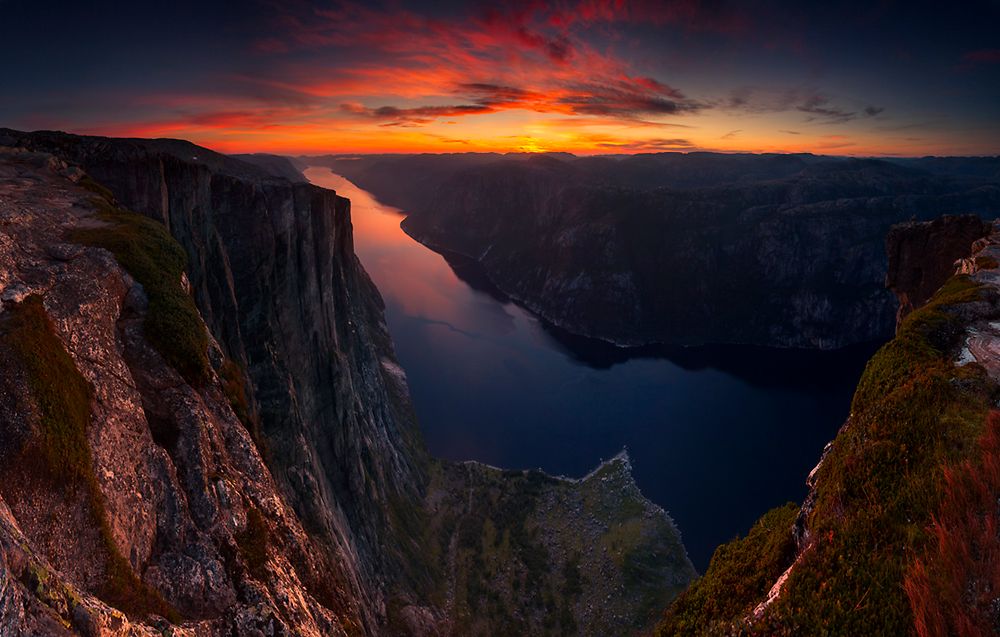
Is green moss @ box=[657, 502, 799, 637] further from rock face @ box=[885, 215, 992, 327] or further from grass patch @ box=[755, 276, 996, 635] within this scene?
rock face @ box=[885, 215, 992, 327]

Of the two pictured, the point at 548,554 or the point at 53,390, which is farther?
the point at 548,554

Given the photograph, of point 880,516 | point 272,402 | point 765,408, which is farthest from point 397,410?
point 765,408

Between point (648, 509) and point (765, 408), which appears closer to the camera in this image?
point (648, 509)

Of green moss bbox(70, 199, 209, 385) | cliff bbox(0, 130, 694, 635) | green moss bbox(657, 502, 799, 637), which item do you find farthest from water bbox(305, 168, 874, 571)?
green moss bbox(70, 199, 209, 385)

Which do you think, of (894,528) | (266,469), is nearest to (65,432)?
(266,469)

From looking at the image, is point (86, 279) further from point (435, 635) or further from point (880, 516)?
point (435, 635)

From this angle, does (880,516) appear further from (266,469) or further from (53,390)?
(53,390)
